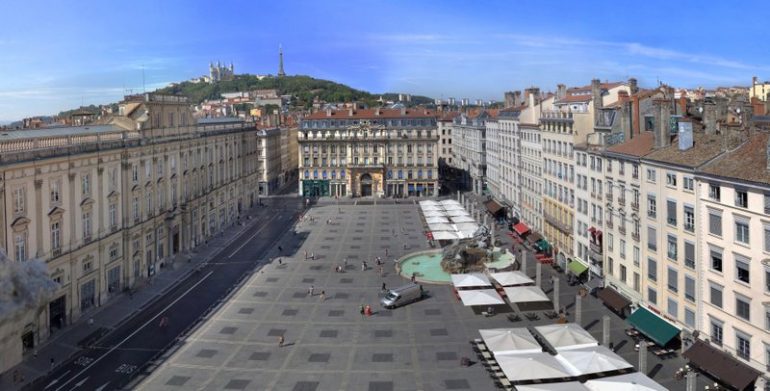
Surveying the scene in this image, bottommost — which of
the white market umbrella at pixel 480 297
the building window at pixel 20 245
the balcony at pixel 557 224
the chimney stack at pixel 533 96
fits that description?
the white market umbrella at pixel 480 297

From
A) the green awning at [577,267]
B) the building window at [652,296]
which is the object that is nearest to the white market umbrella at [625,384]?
the building window at [652,296]

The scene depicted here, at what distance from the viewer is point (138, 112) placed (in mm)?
65312

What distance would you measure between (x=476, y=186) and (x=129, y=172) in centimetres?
7827

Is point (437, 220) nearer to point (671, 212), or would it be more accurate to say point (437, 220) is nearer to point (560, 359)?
point (671, 212)

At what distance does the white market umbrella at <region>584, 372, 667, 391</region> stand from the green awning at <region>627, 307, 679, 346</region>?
29.4 ft

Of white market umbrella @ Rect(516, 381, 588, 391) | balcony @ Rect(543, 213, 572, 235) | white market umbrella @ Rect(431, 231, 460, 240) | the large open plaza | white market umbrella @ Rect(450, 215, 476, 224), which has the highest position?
balcony @ Rect(543, 213, 572, 235)

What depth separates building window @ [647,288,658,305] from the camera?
4357 cm

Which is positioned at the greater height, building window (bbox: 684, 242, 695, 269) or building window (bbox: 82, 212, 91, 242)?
building window (bbox: 82, 212, 91, 242)

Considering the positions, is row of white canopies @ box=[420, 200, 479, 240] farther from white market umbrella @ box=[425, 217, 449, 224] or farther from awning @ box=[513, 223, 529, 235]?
awning @ box=[513, 223, 529, 235]

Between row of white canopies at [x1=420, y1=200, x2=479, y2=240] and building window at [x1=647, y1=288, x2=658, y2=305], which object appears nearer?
building window at [x1=647, y1=288, x2=658, y2=305]

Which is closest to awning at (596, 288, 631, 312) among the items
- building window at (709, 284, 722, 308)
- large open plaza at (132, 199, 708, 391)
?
large open plaza at (132, 199, 708, 391)

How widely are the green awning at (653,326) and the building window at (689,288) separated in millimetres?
2412

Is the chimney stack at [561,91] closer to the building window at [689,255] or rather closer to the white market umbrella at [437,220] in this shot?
the white market umbrella at [437,220]

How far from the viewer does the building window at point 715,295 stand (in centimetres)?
3628
